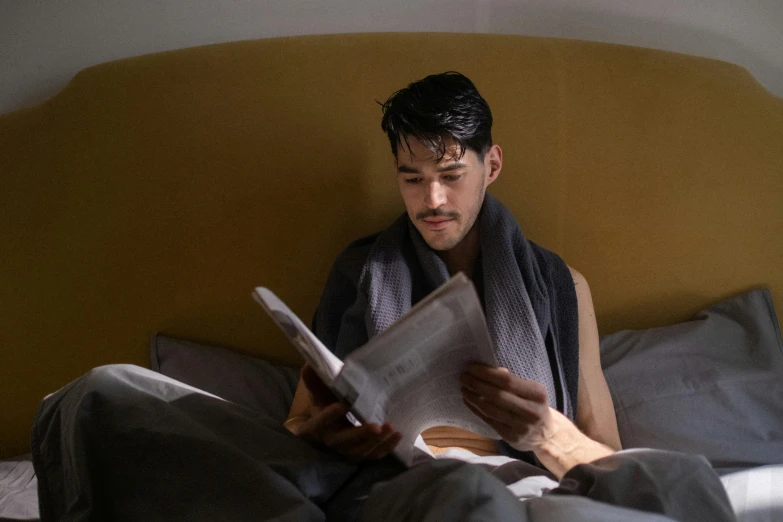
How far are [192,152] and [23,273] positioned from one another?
40 cm

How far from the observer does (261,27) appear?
4.46 ft

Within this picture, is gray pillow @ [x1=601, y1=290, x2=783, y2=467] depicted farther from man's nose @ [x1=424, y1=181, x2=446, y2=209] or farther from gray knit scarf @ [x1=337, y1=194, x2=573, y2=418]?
man's nose @ [x1=424, y1=181, x2=446, y2=209]

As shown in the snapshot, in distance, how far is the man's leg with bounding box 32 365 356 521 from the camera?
0.73 m

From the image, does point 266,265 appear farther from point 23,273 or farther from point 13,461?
point 13,461

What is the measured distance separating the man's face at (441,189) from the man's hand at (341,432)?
0.33m

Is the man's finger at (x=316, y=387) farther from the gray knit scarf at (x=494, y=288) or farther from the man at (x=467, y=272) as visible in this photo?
the gray knit scarf at (x=494, y=288)

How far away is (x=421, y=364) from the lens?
0.74m

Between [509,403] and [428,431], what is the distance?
0.30 metres

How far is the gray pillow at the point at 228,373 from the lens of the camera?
1.17 m

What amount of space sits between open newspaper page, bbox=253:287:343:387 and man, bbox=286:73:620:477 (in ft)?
0.39

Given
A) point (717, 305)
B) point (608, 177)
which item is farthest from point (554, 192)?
point (717, 305)

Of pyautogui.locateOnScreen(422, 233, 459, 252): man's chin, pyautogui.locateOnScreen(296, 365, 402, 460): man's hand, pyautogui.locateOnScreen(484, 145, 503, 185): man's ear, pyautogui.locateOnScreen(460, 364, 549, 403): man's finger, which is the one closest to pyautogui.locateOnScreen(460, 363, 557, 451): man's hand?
pyautogui.locateOnScreen(460, 364, 549, 403): man's finger

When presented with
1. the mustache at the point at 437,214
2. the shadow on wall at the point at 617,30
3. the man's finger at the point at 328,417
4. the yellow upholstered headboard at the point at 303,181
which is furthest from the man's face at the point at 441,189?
the shadow on wall at the point at 617,30

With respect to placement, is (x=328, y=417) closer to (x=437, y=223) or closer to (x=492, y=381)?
(x=492, y=381)
